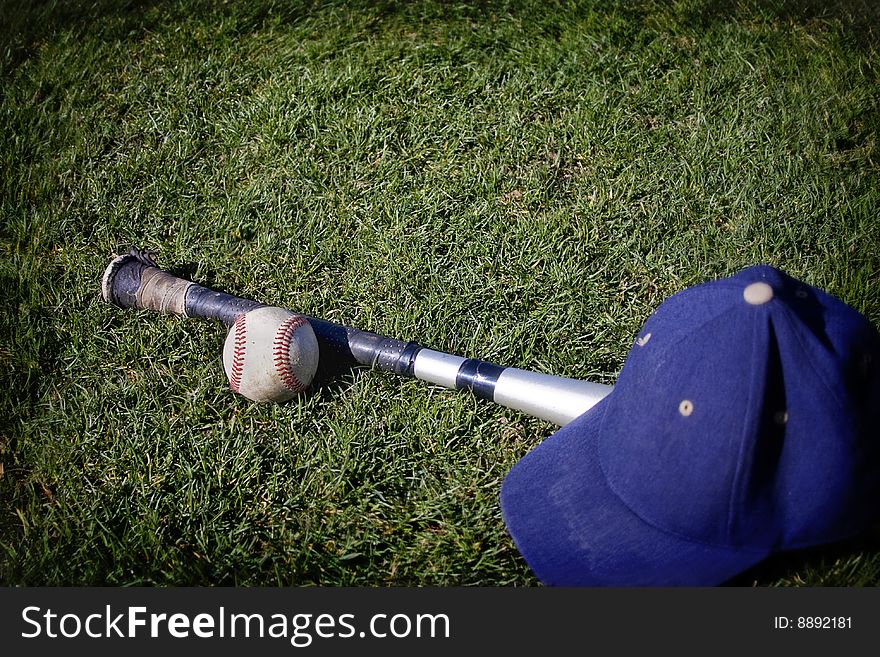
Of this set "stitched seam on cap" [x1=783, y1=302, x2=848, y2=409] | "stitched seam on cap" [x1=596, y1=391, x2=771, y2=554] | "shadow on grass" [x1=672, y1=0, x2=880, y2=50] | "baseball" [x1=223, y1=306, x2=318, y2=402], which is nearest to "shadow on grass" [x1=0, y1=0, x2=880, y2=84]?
"shadow on grass" [x1=672, y1=0, x2=880, y2=50]

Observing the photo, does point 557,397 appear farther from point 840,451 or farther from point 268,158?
point 268,158

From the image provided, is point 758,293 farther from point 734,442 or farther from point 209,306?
point 209,306

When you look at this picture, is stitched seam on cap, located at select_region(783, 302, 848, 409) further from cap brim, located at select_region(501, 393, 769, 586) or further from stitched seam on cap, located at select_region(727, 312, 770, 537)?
cap brim, located at select_region(501, 393, 769, 586)

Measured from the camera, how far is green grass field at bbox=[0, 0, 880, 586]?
308 cm

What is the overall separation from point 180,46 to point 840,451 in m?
4.65

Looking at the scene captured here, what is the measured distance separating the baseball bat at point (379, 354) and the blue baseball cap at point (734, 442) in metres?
0.73

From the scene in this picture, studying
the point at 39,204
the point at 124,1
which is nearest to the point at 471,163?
the point at 39,204

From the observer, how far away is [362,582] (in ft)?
9.46

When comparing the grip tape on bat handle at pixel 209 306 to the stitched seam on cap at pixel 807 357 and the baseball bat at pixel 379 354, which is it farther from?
the stitched seam on cap at pixel 807 357

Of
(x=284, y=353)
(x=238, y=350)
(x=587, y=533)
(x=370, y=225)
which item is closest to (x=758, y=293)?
(x=587, y=533)

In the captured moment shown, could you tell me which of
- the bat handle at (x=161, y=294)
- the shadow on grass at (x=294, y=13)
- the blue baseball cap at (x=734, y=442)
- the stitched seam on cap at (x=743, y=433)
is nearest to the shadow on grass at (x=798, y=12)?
the shadow on grass at (x=294, y=13)

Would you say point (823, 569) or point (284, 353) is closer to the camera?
point (823, 569)

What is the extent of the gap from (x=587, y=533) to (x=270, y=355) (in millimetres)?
1571

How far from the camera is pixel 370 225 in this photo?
13.1ft
